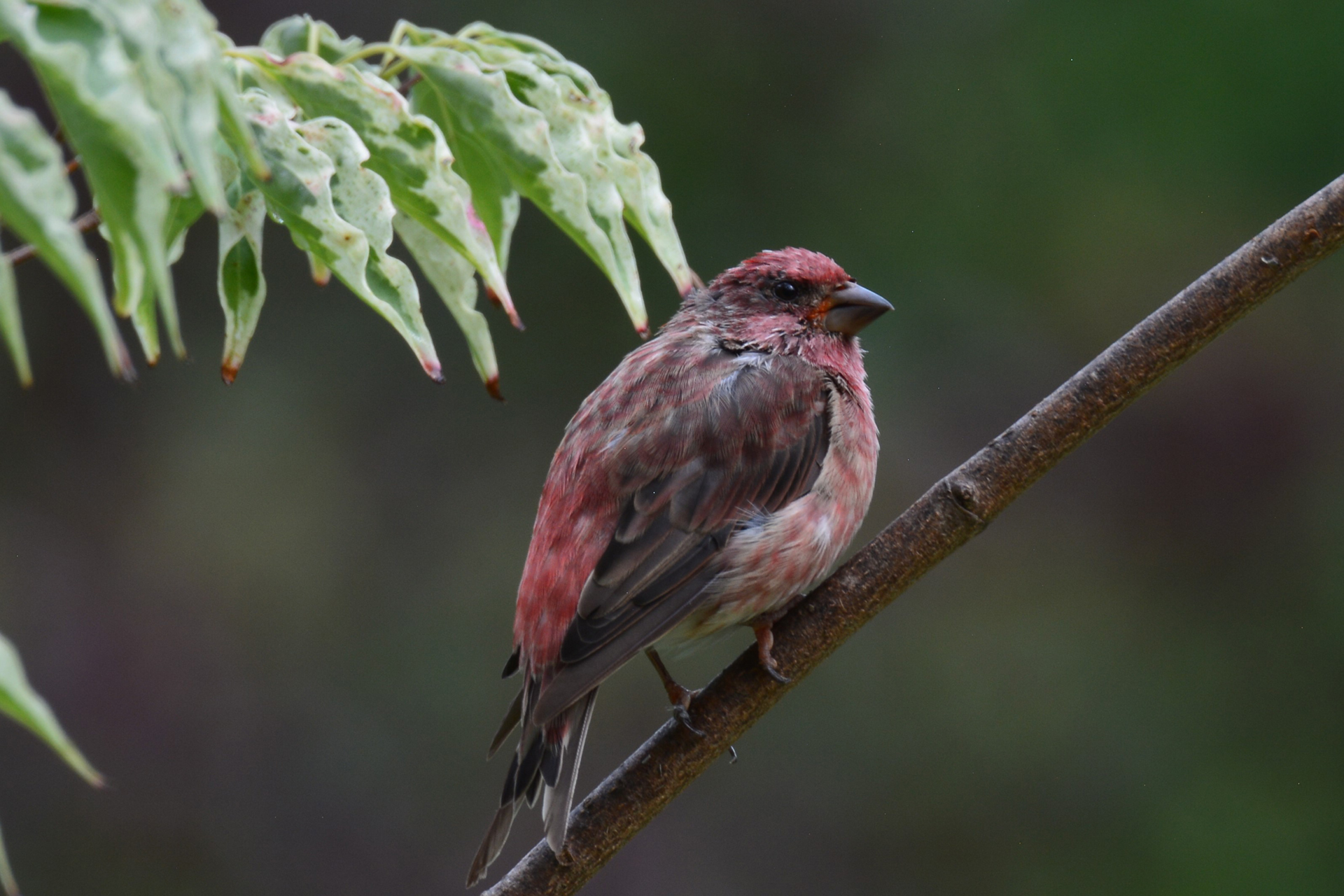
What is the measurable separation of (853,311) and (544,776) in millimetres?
1589

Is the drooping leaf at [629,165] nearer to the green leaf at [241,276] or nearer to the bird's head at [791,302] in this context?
the green leaf at [241,276]

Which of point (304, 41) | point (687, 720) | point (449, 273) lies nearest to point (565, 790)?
point (687, 720)

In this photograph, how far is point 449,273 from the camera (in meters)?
1.92

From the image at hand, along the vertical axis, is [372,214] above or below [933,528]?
above

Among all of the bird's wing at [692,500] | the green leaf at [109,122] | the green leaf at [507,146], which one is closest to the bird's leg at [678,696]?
the bird's wing at [692,500]

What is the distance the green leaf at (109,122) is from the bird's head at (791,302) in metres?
2.51

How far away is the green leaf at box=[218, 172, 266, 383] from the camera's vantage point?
1.72 metres

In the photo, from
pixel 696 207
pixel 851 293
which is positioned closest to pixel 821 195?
pixel 696 207

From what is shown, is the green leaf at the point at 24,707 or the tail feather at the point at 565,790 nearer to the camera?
the green leaf at the point at 24,707

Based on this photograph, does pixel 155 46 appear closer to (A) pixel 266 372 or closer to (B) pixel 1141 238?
(A) pixel 266 372

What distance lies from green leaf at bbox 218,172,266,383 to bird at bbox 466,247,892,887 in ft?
3.49

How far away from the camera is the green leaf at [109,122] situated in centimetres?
107

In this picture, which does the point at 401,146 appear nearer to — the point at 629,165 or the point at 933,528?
the point at 629,165

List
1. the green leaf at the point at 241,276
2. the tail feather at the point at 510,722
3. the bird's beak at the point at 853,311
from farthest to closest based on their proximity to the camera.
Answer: the bird's beak at the point at 853,311 < the tail feather at the point at 510,722 < the green leaf at the point at 241,276
